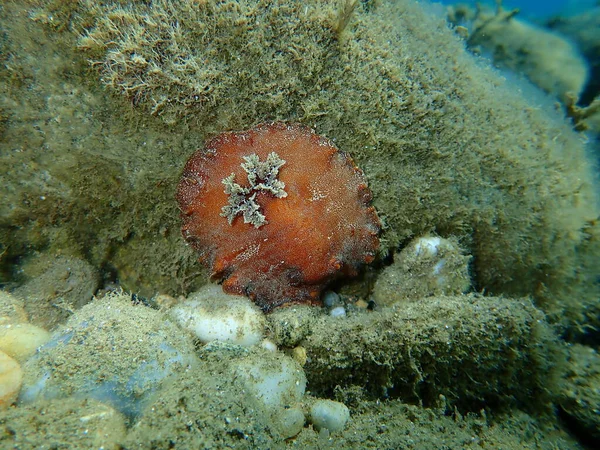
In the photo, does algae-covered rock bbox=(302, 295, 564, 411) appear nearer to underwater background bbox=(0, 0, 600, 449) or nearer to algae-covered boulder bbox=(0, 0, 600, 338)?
underwater background bbox=(0, 0, 600, 449)

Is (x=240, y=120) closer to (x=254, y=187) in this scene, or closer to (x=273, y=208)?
(x=254, y=187)

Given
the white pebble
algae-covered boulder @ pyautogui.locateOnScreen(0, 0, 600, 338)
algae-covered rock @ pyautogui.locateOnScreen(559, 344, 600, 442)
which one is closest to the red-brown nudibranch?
algae-covered boulder @ pyautogui.locateOnScreen(0, 0, 600, 338)

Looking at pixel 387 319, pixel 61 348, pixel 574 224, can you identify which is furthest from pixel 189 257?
pixel 574 224

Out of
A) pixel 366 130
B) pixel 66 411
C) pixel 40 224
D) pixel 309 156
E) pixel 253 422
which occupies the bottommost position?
pixel 66 411

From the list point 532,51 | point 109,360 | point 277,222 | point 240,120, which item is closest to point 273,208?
point 277,222

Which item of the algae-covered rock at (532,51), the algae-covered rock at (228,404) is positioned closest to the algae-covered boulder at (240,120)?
the algae-covered rock at (228,404)

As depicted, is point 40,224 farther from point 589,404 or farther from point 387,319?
point 589,404

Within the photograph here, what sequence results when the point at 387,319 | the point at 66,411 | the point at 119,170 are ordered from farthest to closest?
the point at 119,170, the point at 387,319, the point at 66,411
